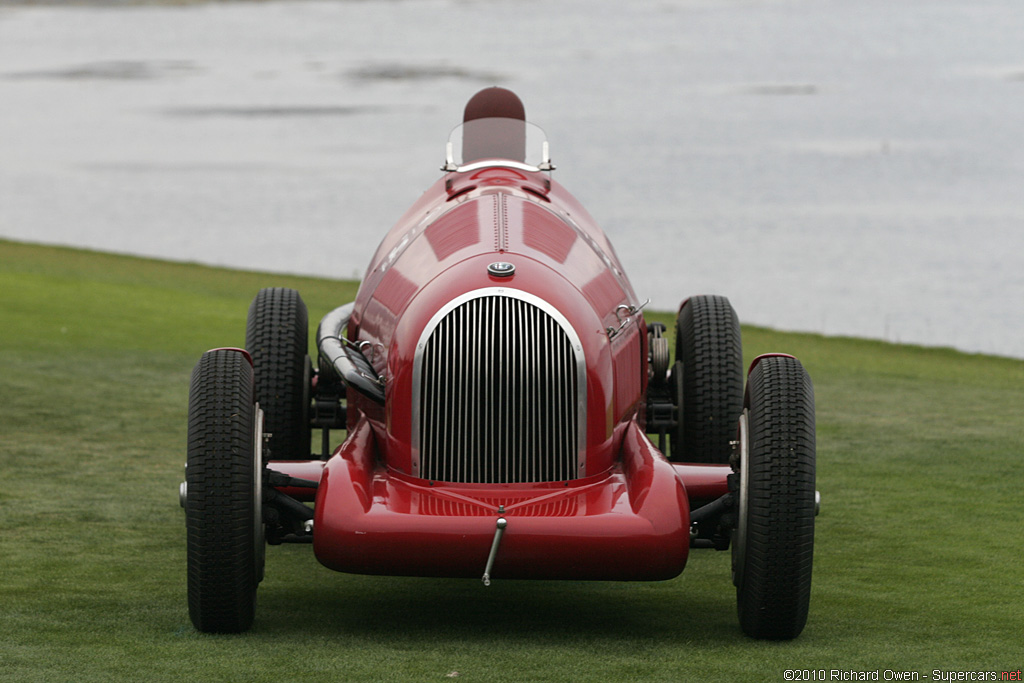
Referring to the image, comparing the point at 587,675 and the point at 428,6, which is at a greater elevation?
the point at 428,6

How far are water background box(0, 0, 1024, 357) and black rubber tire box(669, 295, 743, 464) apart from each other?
34.1 feet

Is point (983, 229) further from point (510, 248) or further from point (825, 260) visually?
point (510, 248)

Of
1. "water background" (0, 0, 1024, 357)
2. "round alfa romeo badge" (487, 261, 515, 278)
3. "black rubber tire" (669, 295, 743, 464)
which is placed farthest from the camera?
"water background" (0, 0, 1024, 357)

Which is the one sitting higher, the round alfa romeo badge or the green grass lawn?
the round alfa romeo badge

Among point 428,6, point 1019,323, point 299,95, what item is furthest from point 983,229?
point 428,6

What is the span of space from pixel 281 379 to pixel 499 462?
218 cm

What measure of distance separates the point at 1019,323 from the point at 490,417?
14699mm

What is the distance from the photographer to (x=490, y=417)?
19.0 ft

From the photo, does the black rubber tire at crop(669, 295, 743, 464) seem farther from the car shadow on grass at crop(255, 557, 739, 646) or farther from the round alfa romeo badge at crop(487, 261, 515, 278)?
the round alfa romeo badge at crop(487, 261, 515, 278)

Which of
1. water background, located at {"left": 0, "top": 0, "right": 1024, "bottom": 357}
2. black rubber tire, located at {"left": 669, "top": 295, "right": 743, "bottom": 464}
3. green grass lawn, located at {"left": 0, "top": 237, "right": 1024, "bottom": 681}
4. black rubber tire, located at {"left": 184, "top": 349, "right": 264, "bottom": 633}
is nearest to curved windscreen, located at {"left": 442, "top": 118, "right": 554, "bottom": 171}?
black rubber tire, located at {"left": 669, "top": 295, "right": 743, "bottom": 464}

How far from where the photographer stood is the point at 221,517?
5551 mm

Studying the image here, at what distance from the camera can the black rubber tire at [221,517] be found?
555 centimetres

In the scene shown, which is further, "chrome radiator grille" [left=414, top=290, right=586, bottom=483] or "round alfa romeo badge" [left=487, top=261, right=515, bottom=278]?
"round alfa romeo badge" [left=487, top=261, right=515, bottom=278]

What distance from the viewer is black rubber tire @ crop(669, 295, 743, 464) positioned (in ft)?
24.6
